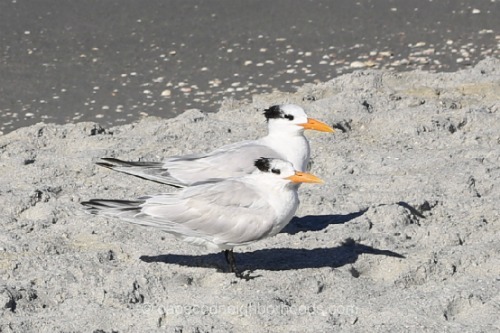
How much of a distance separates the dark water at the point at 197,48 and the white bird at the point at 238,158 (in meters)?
1.93

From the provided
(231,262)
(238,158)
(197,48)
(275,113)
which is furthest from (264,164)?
(197,48)

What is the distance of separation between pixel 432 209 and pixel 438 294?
36.9 inches

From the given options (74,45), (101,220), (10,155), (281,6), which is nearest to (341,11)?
(281,6)

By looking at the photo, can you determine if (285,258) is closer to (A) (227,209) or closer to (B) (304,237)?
(B) (304,237)

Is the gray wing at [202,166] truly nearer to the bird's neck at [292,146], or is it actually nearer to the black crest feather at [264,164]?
the bird's neck at [292,146]

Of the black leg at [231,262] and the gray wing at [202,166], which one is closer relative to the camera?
the black leg at [231,262]

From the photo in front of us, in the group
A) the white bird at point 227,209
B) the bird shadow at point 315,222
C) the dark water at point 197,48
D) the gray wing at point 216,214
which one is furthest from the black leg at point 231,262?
the dark water at point 197,48

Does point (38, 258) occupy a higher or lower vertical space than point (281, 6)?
higher

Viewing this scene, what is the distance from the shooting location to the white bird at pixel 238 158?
490 cm

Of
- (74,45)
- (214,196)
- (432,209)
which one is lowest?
(74,45)

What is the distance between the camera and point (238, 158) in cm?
492

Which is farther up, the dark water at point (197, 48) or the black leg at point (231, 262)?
the black leg at point (231, 262)

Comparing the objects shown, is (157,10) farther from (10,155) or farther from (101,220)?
(101,220)

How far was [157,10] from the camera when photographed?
29.4ft
